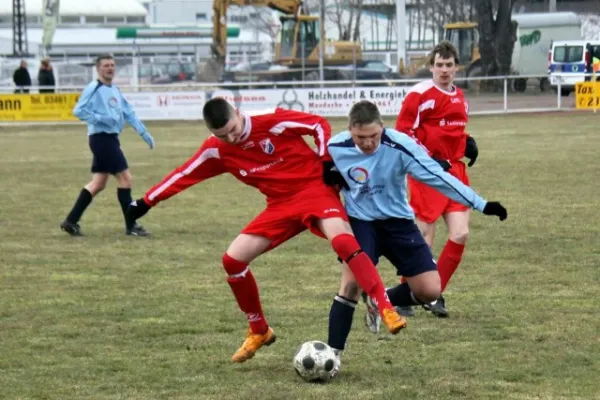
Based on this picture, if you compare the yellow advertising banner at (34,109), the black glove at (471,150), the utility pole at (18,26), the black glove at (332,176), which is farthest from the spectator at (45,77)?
the black glove at (332,176)

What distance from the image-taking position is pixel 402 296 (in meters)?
7.06

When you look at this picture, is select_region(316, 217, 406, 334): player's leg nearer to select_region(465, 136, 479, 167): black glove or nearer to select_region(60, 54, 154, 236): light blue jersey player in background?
select_region(465, 136, 479, 167): black glove

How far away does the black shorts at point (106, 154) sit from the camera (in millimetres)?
12406

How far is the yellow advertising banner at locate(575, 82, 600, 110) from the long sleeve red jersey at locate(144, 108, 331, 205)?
1041 inches

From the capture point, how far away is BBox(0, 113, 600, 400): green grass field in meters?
6.11

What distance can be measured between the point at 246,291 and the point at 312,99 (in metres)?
25.7

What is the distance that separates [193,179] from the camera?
6852 millimetres

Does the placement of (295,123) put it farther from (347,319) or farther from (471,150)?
(471,150)

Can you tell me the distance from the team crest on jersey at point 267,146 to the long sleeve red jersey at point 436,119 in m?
1.57

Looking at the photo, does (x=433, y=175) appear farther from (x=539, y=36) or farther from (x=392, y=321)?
(x=539, y=36)

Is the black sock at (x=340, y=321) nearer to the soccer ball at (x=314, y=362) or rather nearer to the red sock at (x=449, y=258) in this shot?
the soccer ball at (x=314, y=362)

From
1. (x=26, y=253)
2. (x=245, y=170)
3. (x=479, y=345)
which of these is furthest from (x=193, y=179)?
(x=26, y=253)

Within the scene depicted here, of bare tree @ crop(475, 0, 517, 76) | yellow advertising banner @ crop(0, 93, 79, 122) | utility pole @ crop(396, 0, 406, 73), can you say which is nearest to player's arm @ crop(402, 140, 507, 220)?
yellow advertising banner @ crop(0, 93, 79, 122)

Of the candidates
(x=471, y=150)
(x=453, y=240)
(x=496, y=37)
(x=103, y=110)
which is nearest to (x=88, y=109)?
(x=103, y=110)
